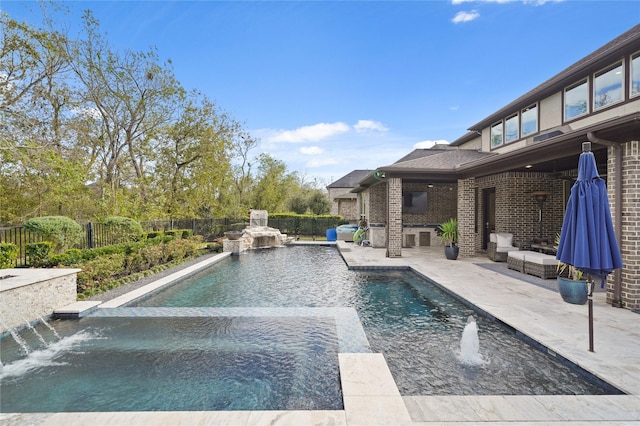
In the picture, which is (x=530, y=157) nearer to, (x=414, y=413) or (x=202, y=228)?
(x=414, y=413)

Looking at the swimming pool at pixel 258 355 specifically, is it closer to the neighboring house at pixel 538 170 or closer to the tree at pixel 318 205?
the neighboring house at pixel 538 170

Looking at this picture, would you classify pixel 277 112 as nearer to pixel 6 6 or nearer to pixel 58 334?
pixel 6 6

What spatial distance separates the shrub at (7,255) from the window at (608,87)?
1454 cm

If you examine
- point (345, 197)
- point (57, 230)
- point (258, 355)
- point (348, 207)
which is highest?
point (345, 197)

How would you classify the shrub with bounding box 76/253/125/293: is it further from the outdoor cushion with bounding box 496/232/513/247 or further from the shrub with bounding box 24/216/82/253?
the outdoor cushion with bounding box 496/232/513/247

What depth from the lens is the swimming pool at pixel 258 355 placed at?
129 inches

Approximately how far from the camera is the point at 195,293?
7641mm

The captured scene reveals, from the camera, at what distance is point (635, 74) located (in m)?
7.44

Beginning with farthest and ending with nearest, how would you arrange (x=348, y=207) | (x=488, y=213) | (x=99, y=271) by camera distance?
(x=348, y=207) → (x=488, y=213) → (x=99, y=271)

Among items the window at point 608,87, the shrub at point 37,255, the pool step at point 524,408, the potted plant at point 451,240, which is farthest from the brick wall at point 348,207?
the pool step at point 524,408

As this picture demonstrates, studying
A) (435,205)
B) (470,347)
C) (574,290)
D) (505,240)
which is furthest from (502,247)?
(470,347)

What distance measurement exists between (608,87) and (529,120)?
3.02 m

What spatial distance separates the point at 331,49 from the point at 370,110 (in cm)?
726

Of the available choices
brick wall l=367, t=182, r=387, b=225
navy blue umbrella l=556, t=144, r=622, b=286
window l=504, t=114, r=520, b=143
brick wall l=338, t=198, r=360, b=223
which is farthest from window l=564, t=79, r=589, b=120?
brick wall l=338, t=198, r=360, b=223
